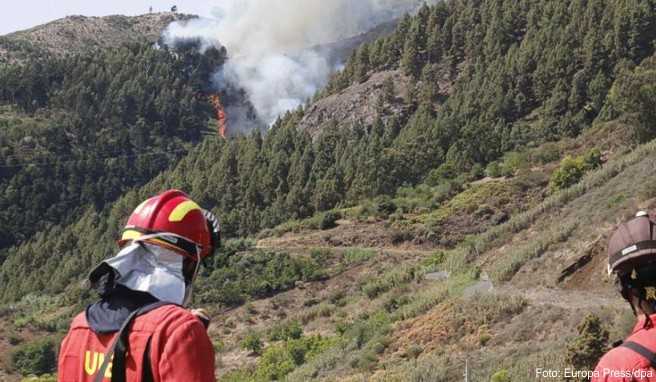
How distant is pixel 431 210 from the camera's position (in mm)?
43656

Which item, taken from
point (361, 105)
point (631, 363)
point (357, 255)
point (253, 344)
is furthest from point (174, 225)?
point (361, 105)

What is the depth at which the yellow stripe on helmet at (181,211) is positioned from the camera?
2746 mm

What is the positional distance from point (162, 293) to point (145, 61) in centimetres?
13499

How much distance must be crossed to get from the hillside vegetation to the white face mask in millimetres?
1172

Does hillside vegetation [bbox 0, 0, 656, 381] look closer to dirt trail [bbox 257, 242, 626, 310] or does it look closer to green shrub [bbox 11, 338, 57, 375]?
dirt trail [bbox 257, 242, 626, 310]

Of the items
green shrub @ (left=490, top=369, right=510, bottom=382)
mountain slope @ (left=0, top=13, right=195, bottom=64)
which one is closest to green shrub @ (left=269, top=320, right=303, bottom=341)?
green shrub @ (left=490, top=369, right=510, bottom=382)

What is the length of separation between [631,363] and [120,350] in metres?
1.60

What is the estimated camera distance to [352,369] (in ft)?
56.1

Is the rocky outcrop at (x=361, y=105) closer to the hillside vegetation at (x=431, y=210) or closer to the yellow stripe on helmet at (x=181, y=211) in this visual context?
the hillside vegetation at (x=431, y=210)

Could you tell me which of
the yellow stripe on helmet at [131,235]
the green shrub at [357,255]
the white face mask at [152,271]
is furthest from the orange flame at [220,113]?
the white face mask at [152,271]

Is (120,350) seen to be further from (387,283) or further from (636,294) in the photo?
(387,283)

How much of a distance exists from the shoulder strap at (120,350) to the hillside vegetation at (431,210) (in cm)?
140

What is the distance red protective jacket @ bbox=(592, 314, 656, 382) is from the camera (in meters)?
2.54

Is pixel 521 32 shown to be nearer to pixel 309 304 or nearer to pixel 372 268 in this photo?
pixel 372 268
